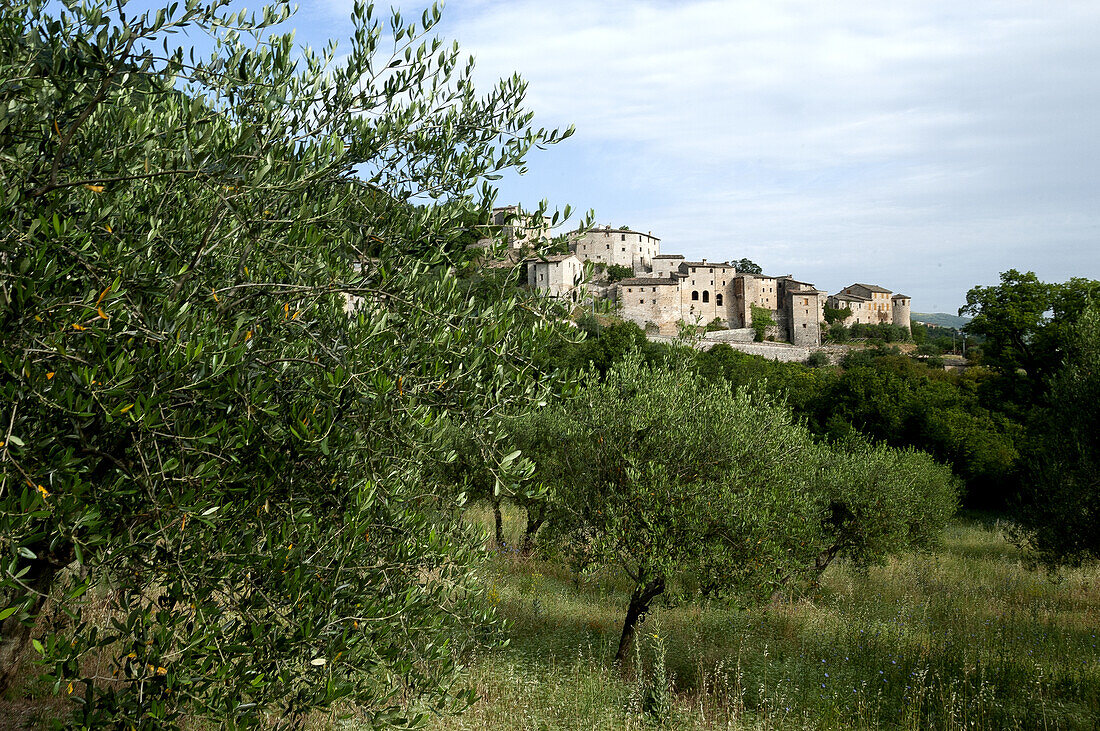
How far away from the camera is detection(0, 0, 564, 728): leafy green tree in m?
3.79

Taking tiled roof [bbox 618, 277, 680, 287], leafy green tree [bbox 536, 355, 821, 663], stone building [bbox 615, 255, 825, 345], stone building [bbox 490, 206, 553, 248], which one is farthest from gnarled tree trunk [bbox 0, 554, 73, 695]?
A: tiled roof [bbox 618, 277, 680, 287]

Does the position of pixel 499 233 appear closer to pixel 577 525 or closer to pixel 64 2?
pixel 64 2

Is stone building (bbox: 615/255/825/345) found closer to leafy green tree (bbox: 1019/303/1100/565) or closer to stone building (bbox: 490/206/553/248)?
leafy green tree (bbox: 1019/303/1100/565)

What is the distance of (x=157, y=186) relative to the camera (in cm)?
560

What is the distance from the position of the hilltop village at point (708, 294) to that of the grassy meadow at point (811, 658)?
83.0 m

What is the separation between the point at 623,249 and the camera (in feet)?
427

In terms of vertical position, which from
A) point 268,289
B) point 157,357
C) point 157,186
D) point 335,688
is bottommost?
point 335,688

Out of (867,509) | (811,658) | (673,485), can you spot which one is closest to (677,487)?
(673,485)

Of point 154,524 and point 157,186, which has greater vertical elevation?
point 157,186

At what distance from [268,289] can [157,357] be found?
103 cm

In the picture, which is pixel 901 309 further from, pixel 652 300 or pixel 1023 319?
pixel 1023 319

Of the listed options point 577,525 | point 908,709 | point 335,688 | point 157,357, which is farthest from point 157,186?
point 908,709

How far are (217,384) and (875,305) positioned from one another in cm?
14029

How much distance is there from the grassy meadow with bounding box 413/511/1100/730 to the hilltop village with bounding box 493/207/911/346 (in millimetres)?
83022
